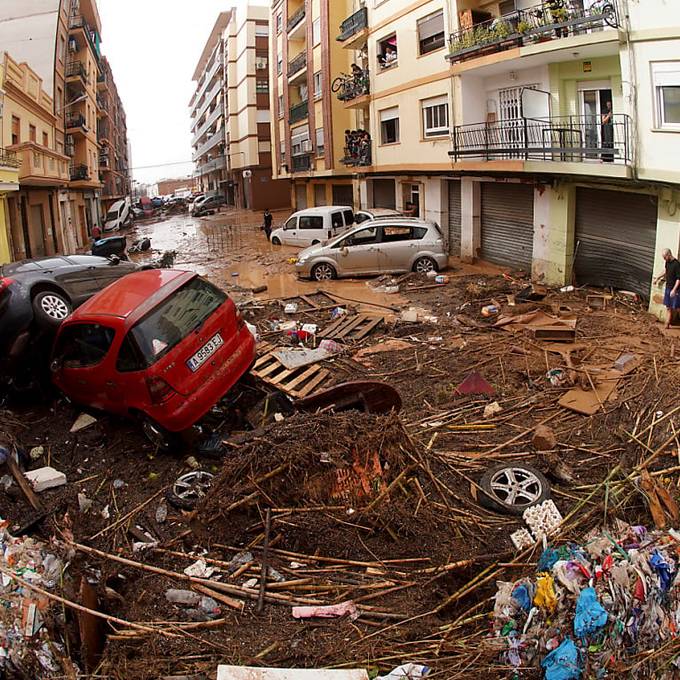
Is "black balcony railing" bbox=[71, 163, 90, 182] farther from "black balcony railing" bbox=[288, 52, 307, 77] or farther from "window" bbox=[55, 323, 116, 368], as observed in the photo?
"window" bbox=[55, 323, 116, 368]

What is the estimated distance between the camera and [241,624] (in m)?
4.52

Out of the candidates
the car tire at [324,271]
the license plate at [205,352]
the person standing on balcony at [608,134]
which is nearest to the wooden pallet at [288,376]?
the license plate at [205,352]

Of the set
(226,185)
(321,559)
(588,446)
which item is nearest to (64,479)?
(321,559)

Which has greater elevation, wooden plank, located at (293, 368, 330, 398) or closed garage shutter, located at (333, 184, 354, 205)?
closed garage shutter, located at (333, 184, 354, 205)

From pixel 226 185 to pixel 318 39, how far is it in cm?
4049

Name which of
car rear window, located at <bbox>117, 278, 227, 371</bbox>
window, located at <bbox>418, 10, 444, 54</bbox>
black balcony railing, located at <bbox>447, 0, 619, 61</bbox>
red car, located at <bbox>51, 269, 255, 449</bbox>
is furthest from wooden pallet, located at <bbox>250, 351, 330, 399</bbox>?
window, located at <bbox>418, 10, 444, 54</bbox>

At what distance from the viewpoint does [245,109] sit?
5269cm

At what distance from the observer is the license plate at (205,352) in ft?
24.2

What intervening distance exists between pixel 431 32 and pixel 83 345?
17.7 m

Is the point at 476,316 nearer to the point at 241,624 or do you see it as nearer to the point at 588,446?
the point at 588,446

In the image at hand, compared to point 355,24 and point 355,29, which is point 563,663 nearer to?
Result: point 355,29

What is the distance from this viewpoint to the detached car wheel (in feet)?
20.6

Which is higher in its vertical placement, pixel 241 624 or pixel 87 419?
pixel 87 419

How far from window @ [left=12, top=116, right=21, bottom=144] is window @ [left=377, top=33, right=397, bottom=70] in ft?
48.8
